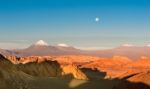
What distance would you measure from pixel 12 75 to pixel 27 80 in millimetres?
4700

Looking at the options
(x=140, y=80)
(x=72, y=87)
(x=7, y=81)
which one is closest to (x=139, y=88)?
(x=140, y=80)

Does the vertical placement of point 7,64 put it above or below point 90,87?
above

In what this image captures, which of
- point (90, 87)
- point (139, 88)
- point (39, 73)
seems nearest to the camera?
point (139, 88)

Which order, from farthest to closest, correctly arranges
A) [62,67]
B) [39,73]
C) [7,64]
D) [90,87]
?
[62,67], [39,73], [90,87], [7,64]

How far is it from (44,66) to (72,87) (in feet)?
70.9

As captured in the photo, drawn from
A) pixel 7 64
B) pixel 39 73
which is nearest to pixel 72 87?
pixel 7 64

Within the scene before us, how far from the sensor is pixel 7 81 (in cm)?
6100

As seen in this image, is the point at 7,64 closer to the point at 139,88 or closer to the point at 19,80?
the point at 19,80

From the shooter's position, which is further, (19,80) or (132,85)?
(19,80)

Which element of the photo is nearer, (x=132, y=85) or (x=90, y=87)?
(x=132, y=85)

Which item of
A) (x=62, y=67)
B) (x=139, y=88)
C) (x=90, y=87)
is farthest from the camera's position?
(x=62, y=67)

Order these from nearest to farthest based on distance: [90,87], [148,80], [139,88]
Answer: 1. [139,88]
2. [148,80]
3. [90,87]

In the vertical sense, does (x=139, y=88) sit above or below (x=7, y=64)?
below

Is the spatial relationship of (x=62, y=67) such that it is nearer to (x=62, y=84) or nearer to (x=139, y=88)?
(x=62, y=84)
